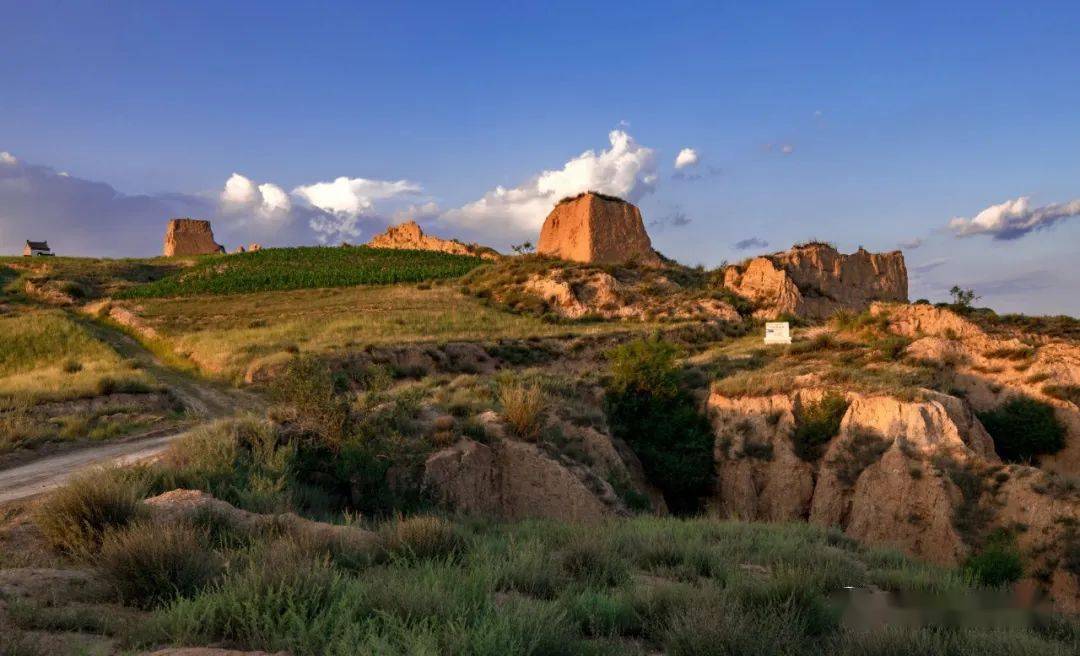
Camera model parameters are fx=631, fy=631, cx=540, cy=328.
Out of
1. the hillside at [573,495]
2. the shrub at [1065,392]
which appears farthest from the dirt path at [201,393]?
the shrub at [1065,392]

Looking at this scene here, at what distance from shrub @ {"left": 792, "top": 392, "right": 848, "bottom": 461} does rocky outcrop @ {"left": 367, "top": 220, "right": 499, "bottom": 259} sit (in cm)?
7669

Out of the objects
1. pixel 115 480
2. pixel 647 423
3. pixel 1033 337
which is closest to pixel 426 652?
pixel 115 480

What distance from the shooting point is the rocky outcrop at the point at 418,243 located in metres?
96.7

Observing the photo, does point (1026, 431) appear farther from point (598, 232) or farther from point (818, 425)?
point (598, 232)

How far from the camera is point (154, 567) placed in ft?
15.4

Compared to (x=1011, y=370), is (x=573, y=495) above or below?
below

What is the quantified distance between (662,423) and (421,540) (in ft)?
43.6

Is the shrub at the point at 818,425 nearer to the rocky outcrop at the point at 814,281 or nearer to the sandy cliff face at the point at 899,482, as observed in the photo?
the sandy cliff face at the point at 899,482

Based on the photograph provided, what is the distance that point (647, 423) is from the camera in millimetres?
18484

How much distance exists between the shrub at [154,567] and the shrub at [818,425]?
15.6 metres

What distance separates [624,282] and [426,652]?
47897 millimetres

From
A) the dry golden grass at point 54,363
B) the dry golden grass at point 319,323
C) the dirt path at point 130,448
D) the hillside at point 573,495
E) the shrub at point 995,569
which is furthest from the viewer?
the dry golden grass at point 319,323

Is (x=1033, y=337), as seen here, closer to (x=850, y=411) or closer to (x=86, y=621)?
(x=850, y=411)

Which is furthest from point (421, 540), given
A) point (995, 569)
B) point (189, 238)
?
point (189, 238)
